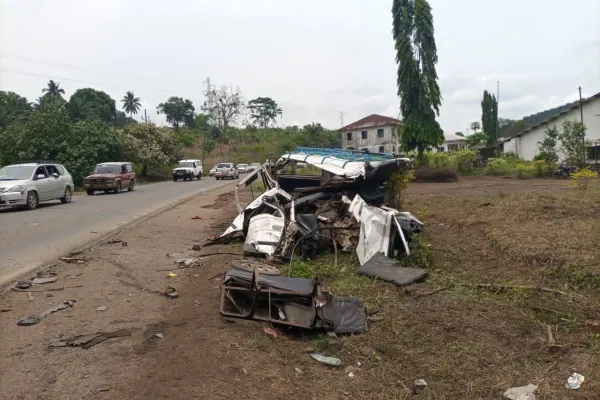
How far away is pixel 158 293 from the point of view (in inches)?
250

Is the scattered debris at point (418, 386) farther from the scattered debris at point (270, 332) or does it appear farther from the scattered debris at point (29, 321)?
the scattered debris at point (29, 321)

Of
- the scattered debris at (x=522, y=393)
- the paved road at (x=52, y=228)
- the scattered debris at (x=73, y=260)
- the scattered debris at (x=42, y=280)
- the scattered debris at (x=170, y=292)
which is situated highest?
the paved road at (x=52, y=228)

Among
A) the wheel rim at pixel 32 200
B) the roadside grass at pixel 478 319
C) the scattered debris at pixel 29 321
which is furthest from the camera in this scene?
the wheel rim at pixel 32 200

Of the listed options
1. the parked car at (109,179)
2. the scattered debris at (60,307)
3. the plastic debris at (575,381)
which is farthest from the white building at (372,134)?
the plastic debris at (575,381)

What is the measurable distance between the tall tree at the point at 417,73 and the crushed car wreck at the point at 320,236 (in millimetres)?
24600

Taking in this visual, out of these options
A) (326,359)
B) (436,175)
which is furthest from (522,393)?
(436,175)

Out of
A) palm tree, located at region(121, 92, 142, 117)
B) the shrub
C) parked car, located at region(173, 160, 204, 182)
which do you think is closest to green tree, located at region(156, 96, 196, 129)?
palm tree, located at region(121, 92, 142, 117)

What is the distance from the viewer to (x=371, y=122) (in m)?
66.6

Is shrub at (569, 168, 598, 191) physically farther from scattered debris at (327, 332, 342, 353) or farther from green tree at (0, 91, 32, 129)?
green tree at (0, 91, 32, 129)

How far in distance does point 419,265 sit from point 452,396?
3.90m

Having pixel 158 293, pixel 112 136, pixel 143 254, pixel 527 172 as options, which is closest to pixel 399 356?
pixel 158 293

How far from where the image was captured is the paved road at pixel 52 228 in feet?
28.2

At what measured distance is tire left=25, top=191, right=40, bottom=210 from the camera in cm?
1681

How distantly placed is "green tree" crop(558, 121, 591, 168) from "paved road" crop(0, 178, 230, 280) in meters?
25.0
